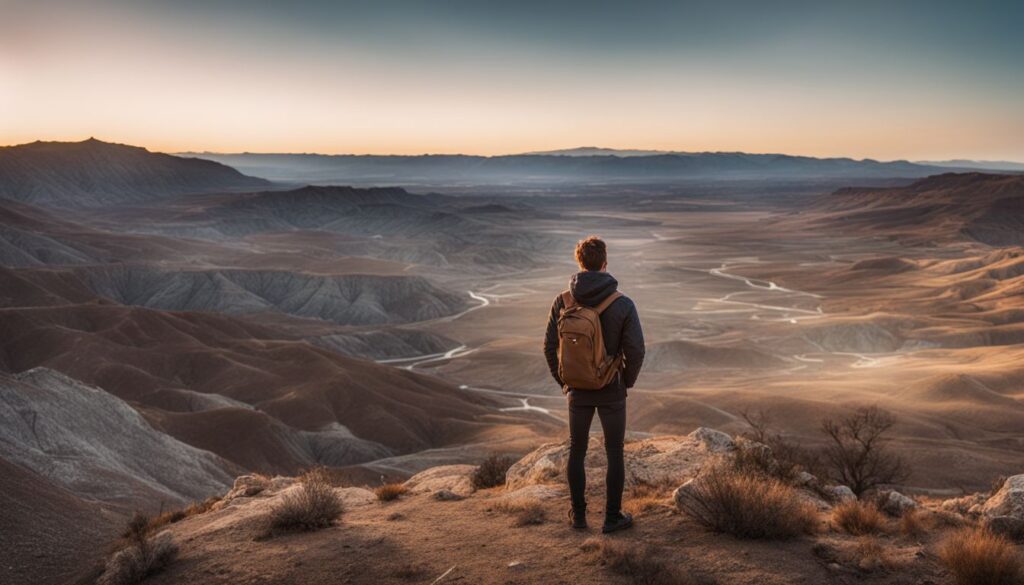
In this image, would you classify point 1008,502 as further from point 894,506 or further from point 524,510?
point 524,510

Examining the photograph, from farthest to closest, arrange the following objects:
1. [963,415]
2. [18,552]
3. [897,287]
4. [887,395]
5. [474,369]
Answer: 1. [897,287]
2. [474,369]
3. [887,395]
4. [963,415]
5. [18,552]

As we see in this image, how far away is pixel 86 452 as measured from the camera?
24.3m

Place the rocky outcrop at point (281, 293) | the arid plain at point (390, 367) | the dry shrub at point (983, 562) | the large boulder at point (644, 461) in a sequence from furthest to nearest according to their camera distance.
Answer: the rocky outcrop at point (281, 293), the arid plain at point (390, 367), the large boulder at point (644, 461), the dry shrub at point (983, 562)

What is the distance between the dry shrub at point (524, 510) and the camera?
7824mm

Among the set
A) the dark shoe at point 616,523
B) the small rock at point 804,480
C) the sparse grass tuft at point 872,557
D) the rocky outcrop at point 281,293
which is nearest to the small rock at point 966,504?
the small rock at point 804,480

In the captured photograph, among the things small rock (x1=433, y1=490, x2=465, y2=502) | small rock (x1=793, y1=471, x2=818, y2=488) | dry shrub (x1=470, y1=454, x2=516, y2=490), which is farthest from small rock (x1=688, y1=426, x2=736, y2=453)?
small rock (x1=433, y1=490, x2=465, y2=502)

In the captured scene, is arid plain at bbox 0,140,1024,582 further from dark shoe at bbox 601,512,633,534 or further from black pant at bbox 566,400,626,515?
dark shoe at bbox 601,512,633,534

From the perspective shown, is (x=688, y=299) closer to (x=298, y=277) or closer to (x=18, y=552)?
(x=298, y=277)

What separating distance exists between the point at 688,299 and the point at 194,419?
90040 mm

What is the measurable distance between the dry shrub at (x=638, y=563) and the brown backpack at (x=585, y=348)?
144 centimetres

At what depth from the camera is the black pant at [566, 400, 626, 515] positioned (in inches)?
273

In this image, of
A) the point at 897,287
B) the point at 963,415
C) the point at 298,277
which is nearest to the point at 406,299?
the point at 298,277

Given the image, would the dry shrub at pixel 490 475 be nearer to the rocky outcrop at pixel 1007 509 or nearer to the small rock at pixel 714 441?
the small rock at pixel 714 441

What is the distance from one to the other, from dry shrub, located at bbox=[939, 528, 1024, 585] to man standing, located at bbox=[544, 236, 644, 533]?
284 cm
